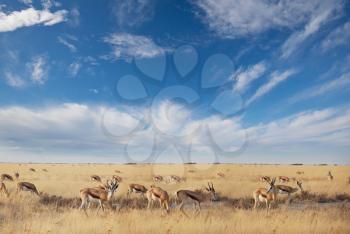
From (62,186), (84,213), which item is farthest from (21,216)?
(62,186)

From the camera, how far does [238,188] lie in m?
25.6

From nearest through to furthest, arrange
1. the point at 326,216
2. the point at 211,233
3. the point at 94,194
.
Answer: the point at 211,233 < the point at 326,216 < the point at 94,194

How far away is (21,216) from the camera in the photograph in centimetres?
1405

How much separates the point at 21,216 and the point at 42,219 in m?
1.30

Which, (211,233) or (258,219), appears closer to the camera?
(211,233)

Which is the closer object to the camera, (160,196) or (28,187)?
(160,196)

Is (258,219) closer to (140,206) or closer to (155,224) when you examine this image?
(155,224)

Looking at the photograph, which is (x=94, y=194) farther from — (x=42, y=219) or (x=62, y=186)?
(x=62, y=186)

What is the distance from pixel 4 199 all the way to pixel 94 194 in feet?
18.0

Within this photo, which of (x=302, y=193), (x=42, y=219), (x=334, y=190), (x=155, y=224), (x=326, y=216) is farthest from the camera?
(x=334, y=190)

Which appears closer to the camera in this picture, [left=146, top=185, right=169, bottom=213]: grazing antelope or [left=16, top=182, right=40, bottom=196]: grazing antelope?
[left=146, top=185, right=169, bottom=213]: grazing antelope

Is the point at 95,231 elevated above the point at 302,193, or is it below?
below

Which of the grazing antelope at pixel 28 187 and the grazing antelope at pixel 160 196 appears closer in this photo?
the grazing antelope at pixel 160 196

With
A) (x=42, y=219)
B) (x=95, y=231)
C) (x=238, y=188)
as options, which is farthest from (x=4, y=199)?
(x=238, y=188)
